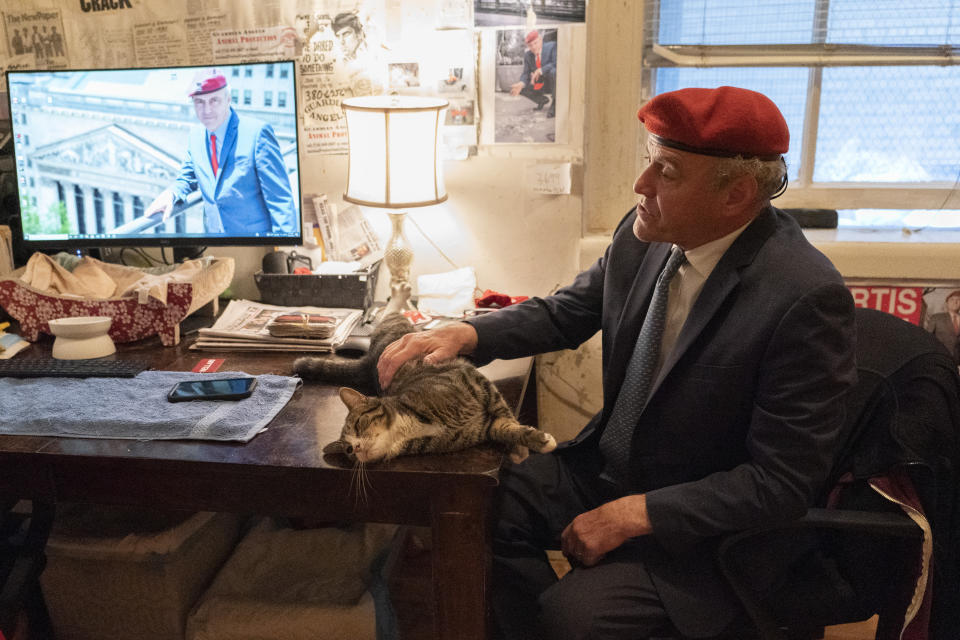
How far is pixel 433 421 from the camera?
4.36 ft

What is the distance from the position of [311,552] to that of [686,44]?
1.72 metres

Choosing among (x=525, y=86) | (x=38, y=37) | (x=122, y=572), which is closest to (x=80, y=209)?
(x=38, y=37)

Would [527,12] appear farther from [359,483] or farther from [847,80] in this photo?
[359,483]

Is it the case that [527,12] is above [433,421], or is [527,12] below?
above

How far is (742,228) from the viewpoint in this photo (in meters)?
1.45

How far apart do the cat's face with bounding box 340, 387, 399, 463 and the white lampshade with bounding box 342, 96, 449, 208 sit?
0.77m

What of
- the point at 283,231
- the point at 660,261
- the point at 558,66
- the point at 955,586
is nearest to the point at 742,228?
the point at 660,261

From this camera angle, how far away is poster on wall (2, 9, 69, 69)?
7.50 ft

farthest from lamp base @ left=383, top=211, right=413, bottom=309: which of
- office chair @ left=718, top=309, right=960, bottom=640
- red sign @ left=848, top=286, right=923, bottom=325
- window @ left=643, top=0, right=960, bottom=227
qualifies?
red sign @ left=848, top=286, right=923, bottom=325

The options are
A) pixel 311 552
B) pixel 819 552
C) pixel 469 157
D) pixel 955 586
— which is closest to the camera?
pixel 955 586

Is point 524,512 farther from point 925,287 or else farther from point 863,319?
point 925,287

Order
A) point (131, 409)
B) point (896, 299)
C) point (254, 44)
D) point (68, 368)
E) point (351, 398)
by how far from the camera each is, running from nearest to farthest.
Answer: point (351, 398) → point (131, 409) → point (68, 368) → point (896, 299) → point (254, 44)

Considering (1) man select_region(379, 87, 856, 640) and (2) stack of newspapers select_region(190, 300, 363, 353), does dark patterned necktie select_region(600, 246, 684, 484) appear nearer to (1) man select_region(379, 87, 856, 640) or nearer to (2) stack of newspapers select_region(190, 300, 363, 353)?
(1) man select_region(379, 87, 856, 640)

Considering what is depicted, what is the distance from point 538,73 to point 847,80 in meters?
0.87
